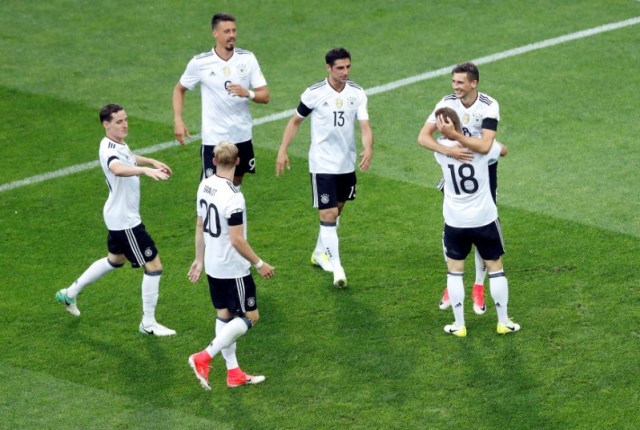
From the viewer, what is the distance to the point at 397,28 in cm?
2058

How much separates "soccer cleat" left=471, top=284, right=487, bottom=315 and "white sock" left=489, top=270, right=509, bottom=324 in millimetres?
545

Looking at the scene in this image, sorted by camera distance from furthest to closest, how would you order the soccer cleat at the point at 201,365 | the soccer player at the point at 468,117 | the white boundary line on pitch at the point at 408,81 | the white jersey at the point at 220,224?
the white boundary line on pitch at the point at 408,81
the soccer player at the point at 468,117
the soccer cleat at the point at 201,365
the white jersey at the point at 220,224

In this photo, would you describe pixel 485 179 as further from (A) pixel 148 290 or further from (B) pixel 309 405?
(A) pixel 148 290

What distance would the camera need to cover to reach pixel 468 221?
1094 cm

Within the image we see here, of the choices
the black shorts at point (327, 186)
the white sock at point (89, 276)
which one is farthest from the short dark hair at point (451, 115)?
the white sock at point (89, 276)

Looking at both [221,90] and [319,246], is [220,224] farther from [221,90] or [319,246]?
[221,90]

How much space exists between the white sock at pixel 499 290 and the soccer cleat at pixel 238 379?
2.35m

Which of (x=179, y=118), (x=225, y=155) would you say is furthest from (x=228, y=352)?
(x=179, y=118)

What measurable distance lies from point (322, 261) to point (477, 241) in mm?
2415

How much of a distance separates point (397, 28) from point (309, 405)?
454 inches

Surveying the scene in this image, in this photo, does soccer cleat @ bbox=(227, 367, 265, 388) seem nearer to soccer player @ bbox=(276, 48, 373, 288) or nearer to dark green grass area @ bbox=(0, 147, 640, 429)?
dark green grass area @ bbox=(0, 147, 640, 429)

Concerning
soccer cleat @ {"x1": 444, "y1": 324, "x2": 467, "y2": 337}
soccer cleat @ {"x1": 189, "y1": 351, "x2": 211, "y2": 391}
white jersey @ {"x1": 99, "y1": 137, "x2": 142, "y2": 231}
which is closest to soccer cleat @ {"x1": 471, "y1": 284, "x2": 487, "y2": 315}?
soccer cleat @ {"x1": 444, "y1": 324, "x2": 467, "y2": 337}

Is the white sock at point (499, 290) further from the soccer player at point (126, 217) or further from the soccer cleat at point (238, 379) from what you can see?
the soccer player at point (126, 217)

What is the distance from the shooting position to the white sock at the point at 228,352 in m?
10.6
